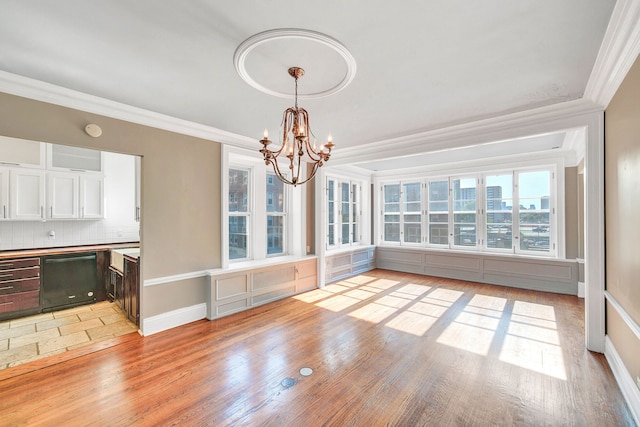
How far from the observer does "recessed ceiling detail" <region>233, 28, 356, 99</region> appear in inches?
72.2

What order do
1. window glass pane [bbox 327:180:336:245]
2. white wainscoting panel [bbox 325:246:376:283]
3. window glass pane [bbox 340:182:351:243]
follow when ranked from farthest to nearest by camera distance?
window glass pane [bbox 340:182:351:243]
window glass pane [bbox 327:180:336:245]
white wainscoting panel [bbox 325:246:376:283]

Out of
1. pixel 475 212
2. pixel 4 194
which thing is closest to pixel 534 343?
pixel 475 212

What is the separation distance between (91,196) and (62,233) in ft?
2.35

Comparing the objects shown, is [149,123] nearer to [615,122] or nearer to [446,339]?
[446,339]

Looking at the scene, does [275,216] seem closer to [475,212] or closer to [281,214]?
[281,214]

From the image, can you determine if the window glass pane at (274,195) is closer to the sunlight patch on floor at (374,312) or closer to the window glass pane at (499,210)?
the sunlight patch on floor at (374,312)

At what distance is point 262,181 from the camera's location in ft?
15.8

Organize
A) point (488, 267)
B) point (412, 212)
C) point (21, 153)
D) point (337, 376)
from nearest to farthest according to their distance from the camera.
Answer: point (337, 376) → point (21, 153) → point (488, 267) → point (412, 212)

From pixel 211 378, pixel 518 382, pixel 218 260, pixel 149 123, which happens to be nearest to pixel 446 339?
pixel 518 382

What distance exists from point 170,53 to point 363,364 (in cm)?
303

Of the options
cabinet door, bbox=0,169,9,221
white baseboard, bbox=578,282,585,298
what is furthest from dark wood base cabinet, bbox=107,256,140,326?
white baseboard, bbox=578,282,585,298

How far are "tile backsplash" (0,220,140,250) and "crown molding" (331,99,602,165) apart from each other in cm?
436

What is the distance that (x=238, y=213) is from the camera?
4523 mm

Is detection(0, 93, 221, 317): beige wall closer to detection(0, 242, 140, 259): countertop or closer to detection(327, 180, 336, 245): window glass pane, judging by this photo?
detection(0, 242, 140, 259): countertop
